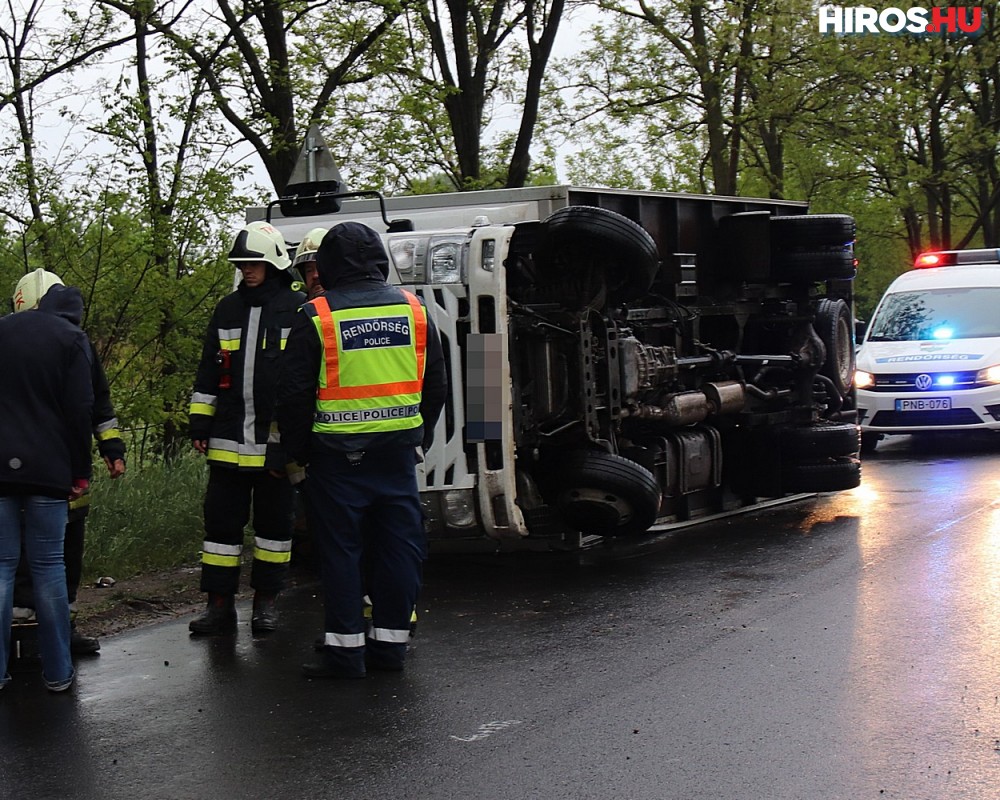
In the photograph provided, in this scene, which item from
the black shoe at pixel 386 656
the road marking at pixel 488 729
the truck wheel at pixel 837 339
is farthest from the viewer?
the truck wheel at pixel 837 339

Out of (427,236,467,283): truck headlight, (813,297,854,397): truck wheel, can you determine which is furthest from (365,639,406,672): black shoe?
(813,297,854,397): truck wheel

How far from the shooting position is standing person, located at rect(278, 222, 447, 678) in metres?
6.07

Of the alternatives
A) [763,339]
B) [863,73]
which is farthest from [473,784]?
[863,73]

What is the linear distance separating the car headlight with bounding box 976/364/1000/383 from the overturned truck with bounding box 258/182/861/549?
148 inches

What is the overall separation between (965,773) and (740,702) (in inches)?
41.6

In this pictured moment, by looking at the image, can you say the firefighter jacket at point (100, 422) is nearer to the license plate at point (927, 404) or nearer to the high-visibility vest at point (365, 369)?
the high-visibility vest at point (365, 369)

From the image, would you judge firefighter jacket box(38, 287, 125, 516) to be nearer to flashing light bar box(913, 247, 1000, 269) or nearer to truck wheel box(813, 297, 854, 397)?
truck wheel box(813, 297, 854, 397)

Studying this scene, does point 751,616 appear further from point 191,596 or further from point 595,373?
point 191,596

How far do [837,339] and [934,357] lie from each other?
4.12m

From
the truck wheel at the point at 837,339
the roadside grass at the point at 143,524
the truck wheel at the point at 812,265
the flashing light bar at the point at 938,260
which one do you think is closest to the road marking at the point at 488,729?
the roadside grass at the point at 143,524

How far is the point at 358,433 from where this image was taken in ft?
19.9

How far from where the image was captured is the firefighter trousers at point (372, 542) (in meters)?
6.12

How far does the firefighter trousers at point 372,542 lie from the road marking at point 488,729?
982 mm

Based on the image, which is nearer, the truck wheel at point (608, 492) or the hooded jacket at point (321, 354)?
the hooded jacket at point (321, 354)
